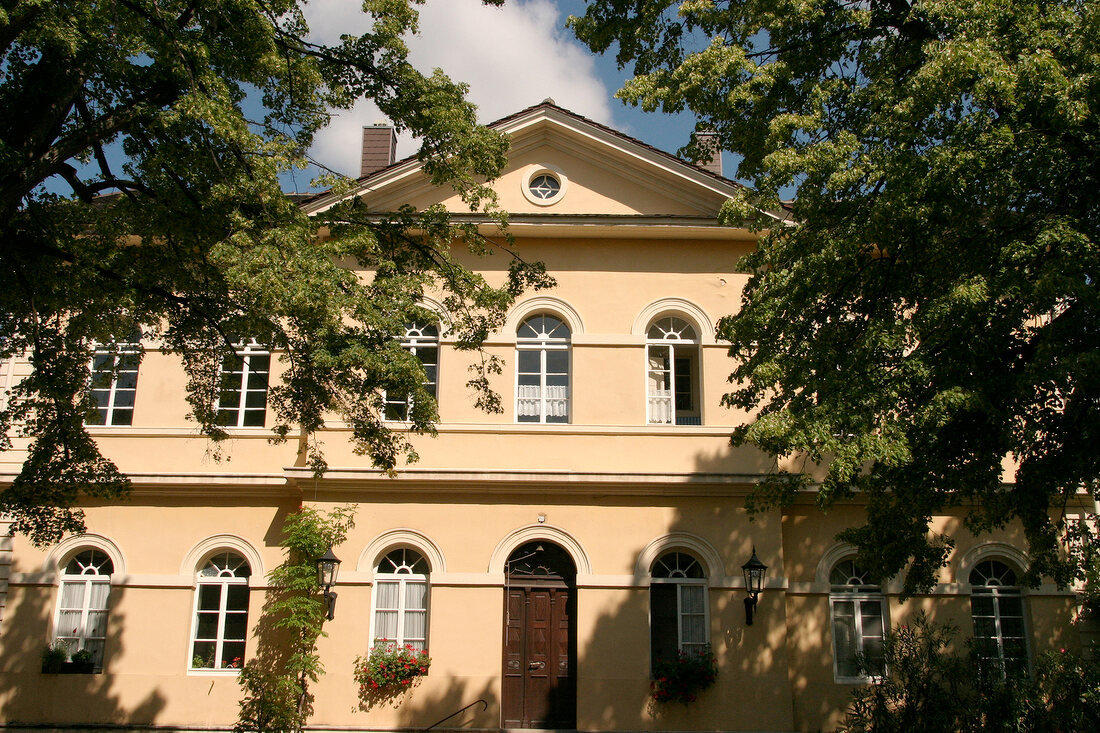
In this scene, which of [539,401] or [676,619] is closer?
[676,619]

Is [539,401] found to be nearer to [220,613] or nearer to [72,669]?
[220,613]

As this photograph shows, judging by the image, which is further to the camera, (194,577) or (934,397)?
(194,577)

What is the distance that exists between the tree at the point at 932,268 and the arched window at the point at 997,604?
419cm

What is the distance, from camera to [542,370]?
15047mm

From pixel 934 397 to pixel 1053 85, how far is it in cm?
288

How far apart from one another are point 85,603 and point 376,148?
32.8 feet

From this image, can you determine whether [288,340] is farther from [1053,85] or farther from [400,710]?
[1053,85]

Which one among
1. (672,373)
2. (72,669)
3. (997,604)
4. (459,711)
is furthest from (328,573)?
(997,604)

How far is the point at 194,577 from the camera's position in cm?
1432

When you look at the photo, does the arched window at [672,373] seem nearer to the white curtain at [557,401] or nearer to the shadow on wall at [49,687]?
the white curtain at [557,401]

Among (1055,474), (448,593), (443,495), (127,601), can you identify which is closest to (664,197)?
(443,495)

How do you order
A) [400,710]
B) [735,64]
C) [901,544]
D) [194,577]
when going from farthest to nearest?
[194,577] → [400,710] → [735,64] → [901,544]

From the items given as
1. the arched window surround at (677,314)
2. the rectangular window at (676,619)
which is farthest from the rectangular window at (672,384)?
the rectangular window at (676,619)

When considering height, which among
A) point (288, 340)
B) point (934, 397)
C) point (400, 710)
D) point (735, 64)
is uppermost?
point (735, 64)
